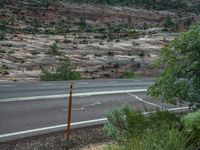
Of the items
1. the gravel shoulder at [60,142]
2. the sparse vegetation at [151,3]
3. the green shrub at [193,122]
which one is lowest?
the gravel shoulder at [60,142]

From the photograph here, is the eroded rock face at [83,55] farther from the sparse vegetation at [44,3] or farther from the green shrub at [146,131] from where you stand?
the green shrub at [146,131]

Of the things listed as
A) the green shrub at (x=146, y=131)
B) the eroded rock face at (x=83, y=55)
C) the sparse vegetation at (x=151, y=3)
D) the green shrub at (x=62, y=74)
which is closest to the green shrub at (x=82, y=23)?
the eroded rock face at (x=83, y=55)

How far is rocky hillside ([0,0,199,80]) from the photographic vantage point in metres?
31.8

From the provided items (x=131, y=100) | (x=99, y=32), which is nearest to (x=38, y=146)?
(x=131, y=100)

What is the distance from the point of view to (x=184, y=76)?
7758 mm

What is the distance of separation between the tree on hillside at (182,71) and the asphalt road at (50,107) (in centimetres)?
60

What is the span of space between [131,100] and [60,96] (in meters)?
2.92

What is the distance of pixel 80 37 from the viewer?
150 ft

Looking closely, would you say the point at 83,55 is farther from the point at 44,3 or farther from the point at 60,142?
the point at 44,3

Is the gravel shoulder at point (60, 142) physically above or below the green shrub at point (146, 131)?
below

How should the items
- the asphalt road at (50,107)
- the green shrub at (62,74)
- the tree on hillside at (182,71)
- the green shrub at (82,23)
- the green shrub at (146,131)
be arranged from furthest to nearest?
the green shrub at (82,23) → the green shrub at (62,74) → the asphalt road at (50,107) → the tree on hillside at (182,71) → the green shrub at (146,131)

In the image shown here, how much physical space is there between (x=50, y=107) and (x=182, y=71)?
6.39m

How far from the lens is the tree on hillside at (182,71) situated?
7.34 metres

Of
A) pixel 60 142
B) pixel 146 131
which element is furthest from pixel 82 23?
pixel 146 131
